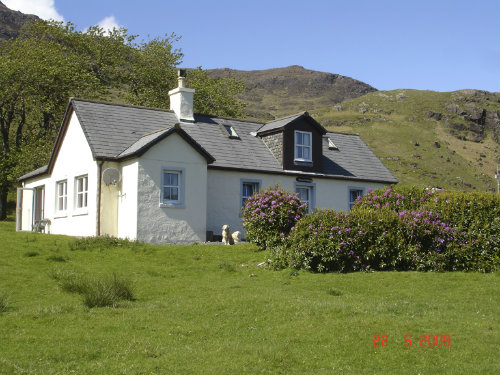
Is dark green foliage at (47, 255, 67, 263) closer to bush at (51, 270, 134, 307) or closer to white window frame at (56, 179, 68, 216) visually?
bush at (51, 270, 134, 307)

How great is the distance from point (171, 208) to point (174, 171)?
4.98 ft

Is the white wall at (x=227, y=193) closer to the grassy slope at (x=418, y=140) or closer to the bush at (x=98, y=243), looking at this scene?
the bush at (x=98, y=243)

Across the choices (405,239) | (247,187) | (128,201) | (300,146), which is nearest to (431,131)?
(300,146)

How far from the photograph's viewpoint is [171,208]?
23.7 metres

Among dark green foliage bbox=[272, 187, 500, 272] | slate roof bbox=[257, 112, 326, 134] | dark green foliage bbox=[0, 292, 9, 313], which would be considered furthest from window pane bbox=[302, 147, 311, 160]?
dark green foliage bbox=[0, 292, 9, 313]

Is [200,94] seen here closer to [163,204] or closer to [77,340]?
[163,204]

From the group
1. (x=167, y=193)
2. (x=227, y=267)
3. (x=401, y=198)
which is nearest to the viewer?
(x=227, y=267)

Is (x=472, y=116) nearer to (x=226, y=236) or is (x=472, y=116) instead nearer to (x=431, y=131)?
(x=431, y=131)

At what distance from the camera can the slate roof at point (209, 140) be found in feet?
81.1

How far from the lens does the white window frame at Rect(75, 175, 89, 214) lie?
998 inches

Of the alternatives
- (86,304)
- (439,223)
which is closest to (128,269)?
(86,304)

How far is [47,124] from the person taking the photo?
41.0 meters

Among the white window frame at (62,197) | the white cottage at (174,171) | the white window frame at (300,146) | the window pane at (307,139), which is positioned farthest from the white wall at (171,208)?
the window pane at (307,139)
